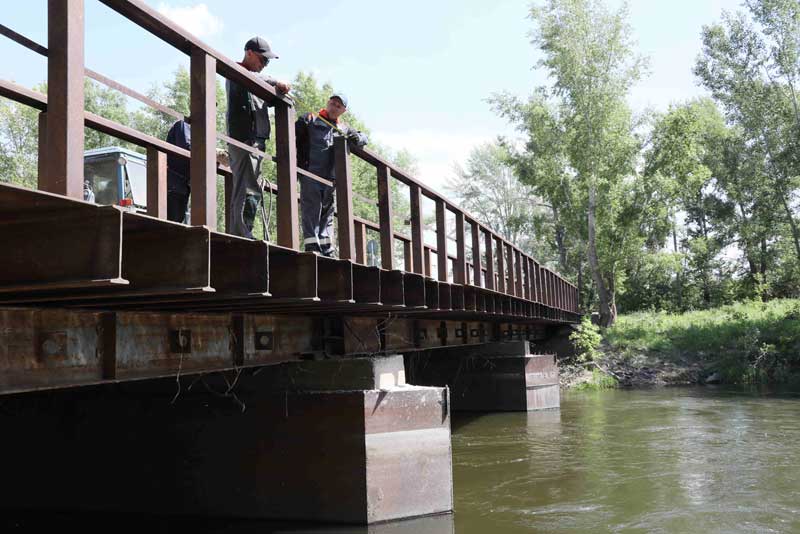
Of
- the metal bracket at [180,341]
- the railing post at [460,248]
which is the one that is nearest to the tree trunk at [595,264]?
the railing post at [460,248]

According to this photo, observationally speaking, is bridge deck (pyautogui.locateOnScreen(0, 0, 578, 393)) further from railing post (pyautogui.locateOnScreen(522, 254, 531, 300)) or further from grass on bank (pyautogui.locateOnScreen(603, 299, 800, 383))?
grass on bank (pyautogui.locateOnScreen(603, 299, 800, 383))

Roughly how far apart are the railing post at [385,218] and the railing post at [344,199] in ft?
2.67

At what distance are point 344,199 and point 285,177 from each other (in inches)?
47.0

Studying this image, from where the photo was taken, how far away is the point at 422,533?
300 inches

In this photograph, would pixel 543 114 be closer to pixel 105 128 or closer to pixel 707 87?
pixel 707 87

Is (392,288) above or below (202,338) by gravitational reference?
above

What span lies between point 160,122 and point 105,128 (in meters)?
41.0

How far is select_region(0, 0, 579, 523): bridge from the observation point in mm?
3783

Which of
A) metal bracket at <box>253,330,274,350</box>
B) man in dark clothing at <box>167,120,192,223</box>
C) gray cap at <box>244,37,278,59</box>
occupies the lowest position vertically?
metal bracket at <box>253,330,274,350</box>

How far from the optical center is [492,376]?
19750 mm

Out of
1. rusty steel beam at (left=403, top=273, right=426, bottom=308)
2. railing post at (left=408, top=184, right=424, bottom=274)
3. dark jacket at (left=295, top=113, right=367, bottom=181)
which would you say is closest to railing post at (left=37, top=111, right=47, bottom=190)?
dark jacket at (left=295, top=113, right=367, bottom=181)

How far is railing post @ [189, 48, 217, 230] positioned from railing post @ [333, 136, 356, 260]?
2.29m

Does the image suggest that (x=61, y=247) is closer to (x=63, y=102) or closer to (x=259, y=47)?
(x=63, y=102)

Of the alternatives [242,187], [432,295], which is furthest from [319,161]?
[432,295]
